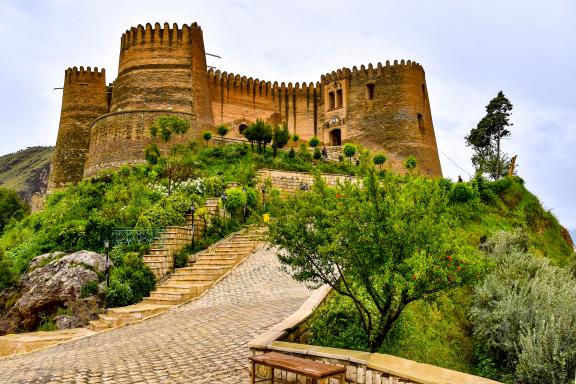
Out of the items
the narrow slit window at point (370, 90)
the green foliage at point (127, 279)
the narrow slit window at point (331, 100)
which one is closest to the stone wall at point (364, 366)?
the green foliage at point (127, 279)

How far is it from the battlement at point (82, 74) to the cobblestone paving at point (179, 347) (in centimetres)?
2531

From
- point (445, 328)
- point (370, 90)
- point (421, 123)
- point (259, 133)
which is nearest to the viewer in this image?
point (445, 328)

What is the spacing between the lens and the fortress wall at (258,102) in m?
35.5

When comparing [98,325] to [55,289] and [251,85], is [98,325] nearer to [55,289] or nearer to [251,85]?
[55,289]

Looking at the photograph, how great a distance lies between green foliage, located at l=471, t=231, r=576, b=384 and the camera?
6910 mm

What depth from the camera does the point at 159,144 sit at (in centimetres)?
2823

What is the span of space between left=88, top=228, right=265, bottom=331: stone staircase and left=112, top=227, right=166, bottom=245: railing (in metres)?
1.27

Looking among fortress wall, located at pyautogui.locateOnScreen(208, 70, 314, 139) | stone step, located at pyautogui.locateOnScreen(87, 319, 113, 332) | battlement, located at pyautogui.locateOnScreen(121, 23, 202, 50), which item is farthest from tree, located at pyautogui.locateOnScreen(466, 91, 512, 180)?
stone step, located at pyautogui.locateOnScreen(87, 319, 113, 332)

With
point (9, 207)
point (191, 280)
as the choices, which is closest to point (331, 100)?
point (9, 207)

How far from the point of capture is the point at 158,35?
1195 inches

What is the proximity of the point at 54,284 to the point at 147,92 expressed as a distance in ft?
63.1

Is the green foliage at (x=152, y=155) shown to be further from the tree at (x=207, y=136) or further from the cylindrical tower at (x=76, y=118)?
the cylindrical tower at (x=76, y=118)

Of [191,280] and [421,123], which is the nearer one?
[191,280]

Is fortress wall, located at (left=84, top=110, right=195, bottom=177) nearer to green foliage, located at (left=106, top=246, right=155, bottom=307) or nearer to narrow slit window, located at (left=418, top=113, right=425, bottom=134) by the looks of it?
green foliage, located at (left=106, top=246, right=155, bottom=307)
